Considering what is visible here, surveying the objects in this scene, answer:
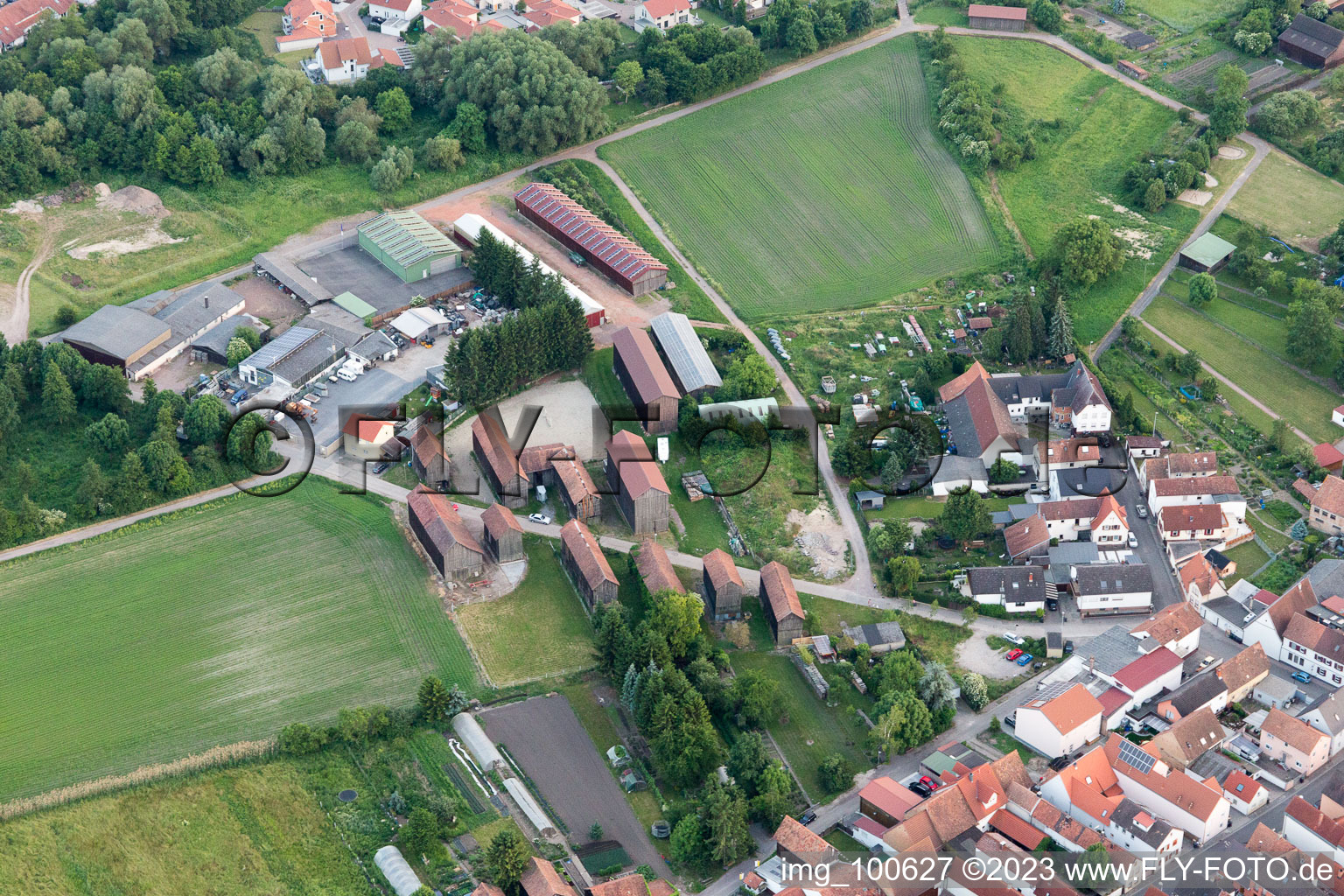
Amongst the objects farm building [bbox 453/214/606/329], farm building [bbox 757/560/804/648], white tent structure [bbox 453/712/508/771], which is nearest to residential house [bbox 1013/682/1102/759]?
farm building [bbox 757/560/804/648]

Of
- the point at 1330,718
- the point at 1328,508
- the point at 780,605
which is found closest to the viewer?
the point at 1330,718

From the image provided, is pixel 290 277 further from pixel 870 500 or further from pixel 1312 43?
pixel 1312 43

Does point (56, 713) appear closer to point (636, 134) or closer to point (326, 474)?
point (326, 474)

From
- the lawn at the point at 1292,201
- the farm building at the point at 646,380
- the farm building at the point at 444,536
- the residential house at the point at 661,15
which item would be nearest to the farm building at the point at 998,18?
the residential house at the point at 661,15

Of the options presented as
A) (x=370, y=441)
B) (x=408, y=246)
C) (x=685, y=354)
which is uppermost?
(x=408, y=246)

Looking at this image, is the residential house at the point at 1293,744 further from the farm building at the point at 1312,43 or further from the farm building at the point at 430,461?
the farm building at the point at 1312,43

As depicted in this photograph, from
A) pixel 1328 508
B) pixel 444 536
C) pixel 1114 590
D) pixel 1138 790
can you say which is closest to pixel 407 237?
pixel 444 536

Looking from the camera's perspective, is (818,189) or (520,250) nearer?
(520,250)

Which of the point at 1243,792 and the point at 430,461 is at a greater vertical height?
the point at 430,461
